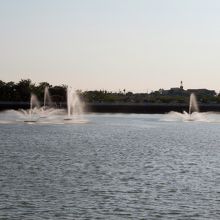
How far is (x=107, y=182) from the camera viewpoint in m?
40.1

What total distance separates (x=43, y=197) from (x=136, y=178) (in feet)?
31.0

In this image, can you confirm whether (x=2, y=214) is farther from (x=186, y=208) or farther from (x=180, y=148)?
(x=180, y=148)

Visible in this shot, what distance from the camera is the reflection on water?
1249 inches

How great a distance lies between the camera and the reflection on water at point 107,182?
31.7 m

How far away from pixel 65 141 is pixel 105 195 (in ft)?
129

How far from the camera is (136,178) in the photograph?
42281 mm

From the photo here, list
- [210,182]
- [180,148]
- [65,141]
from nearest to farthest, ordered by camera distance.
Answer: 1. [210,182]
2. [180,148]
3. [65,141]

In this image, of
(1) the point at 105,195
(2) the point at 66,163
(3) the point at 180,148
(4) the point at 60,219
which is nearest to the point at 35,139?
(3) the point at 180,148

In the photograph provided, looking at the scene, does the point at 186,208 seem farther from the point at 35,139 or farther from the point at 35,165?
the point at 35,139

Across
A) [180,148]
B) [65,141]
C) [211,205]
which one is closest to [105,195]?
[211,205]

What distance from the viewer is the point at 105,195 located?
35625 millimetres

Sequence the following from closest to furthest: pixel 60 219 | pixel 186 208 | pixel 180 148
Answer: pixel 60 219 → pixel 186 208 → pixel 180 148

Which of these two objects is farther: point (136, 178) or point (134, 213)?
point (136, 178)

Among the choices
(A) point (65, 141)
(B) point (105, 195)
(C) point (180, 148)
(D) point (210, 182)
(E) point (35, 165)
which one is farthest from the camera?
(A) point (65, 141)
